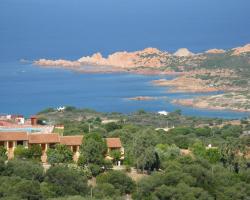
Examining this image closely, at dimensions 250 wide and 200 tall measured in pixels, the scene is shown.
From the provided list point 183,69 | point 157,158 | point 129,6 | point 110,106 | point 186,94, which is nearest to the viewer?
point 157,158

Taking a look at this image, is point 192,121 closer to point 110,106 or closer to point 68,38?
point 110,106

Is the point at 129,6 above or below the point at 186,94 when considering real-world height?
above

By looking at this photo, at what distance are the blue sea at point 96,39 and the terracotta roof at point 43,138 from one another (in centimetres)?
2706

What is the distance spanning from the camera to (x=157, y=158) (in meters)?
18.2

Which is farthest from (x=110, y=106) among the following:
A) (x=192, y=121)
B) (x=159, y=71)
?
(x=159, y=71)

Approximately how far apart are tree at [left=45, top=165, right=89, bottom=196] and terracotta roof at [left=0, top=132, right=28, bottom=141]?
3086mm

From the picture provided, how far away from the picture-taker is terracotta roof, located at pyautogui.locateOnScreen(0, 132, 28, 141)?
1855 centimetres

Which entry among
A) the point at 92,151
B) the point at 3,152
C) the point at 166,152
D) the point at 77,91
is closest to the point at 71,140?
the point at 92,151

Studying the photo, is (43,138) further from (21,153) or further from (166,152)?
(166,152)

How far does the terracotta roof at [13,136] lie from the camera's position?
1855 cm

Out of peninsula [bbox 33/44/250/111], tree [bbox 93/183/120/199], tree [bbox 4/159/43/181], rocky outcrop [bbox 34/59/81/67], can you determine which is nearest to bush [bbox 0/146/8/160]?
tree [bbox 4/159/43/181]

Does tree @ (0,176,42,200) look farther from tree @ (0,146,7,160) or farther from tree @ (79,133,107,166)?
tree @ (79,133,107,166)

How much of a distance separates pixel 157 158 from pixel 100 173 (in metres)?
1.86

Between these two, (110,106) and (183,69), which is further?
(183,69)
